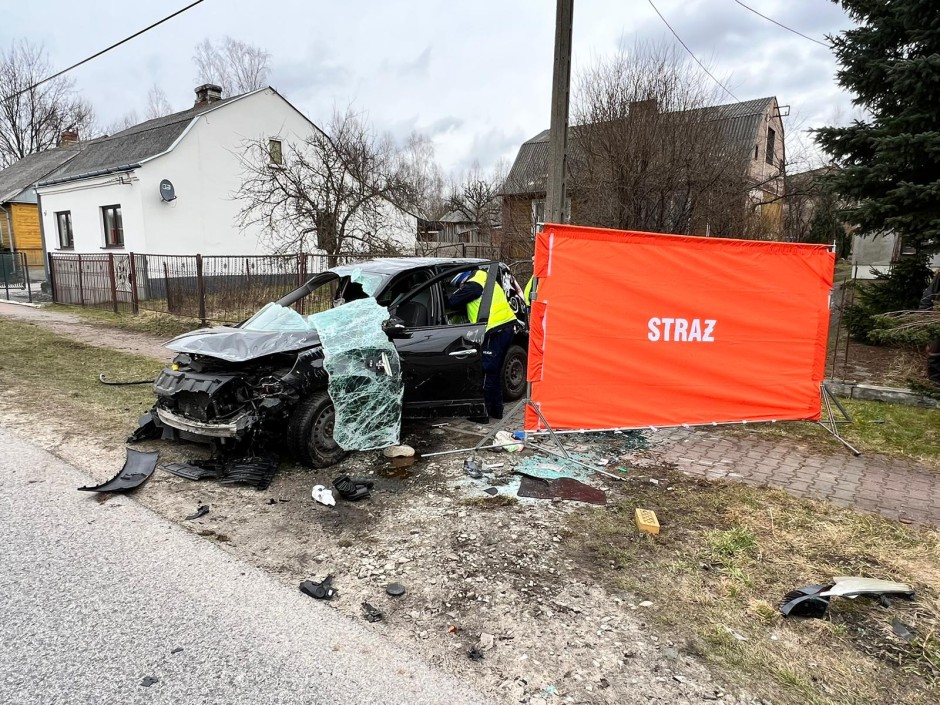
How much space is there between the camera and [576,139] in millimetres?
13555

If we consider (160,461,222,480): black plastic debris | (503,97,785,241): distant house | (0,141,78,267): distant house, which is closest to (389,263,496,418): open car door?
(160,461,222,480): black plastic debris

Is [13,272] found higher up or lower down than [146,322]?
higher up

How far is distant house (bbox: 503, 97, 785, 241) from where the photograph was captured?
12.8 metres

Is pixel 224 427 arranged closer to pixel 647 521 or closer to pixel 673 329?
pixel 647 521

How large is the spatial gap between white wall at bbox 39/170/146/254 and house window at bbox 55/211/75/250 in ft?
0.64

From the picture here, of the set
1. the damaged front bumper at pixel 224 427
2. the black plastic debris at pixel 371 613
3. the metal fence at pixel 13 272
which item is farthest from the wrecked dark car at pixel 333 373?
the metal fence at pixel 13 272

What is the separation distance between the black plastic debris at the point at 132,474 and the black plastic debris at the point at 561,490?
299cm

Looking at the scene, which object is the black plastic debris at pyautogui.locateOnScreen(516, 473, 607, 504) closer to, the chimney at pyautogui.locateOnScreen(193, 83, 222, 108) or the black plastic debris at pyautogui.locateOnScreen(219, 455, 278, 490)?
the black plastic debris at pyautogui.locateOnScreen(219, 455, 278, 490)

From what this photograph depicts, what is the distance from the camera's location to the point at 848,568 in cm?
336

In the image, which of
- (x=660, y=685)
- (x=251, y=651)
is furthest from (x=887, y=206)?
(x=251, y=651)

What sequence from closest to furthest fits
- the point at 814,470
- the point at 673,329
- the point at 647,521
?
the point at 647,521
the point at 814,470
the point at 673,329

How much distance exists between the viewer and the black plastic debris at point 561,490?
4309 mm

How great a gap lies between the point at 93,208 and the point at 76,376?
637 inches

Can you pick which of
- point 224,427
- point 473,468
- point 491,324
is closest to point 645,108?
point 491,324
